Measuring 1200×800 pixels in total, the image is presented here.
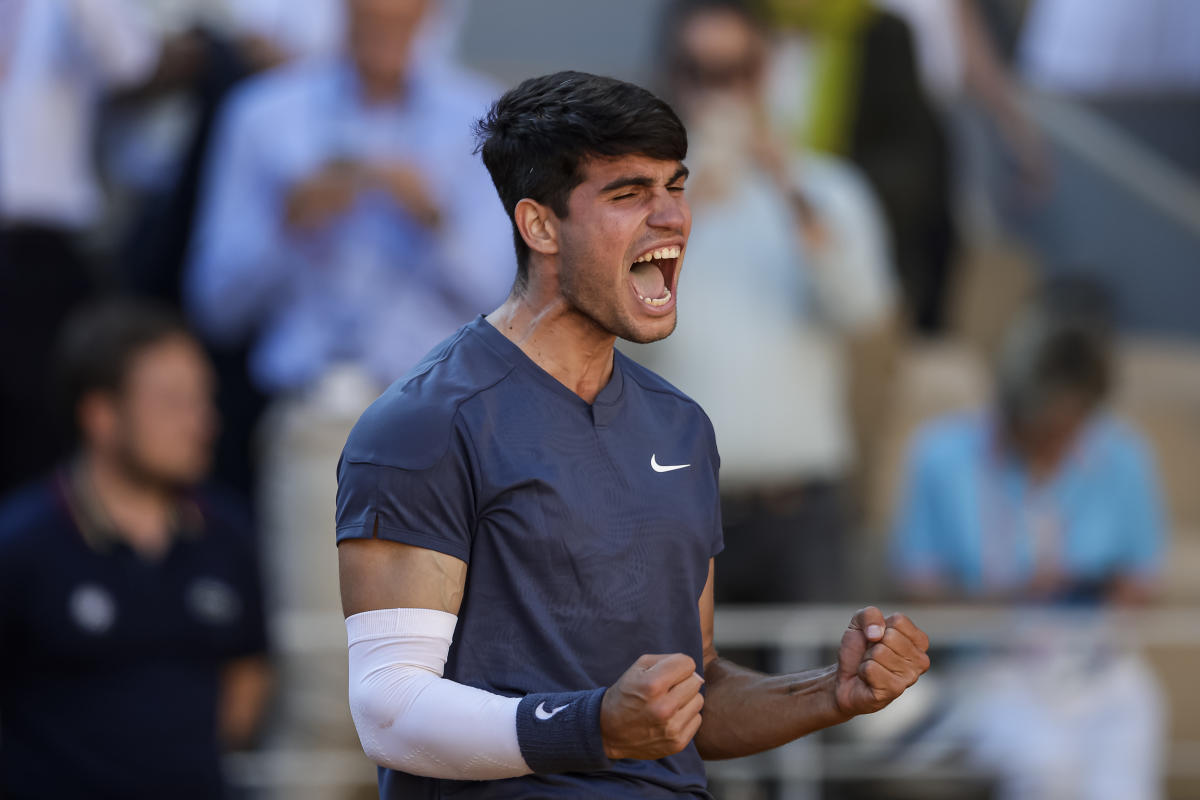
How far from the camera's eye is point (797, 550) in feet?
18.8

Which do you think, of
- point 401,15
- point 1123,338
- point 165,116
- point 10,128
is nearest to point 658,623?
point 401,15

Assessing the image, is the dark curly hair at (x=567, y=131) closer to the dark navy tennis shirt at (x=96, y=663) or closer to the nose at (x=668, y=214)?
the nose at (x=668, y=214)

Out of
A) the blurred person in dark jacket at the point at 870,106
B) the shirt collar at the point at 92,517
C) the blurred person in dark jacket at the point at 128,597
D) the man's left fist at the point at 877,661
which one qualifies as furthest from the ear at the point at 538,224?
the blurred person in dark jacket at the point at 870,106

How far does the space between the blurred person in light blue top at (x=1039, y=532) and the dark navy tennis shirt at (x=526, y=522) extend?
123 inches

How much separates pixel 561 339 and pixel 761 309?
331 cm

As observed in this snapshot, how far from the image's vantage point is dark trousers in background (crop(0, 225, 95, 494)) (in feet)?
19.5

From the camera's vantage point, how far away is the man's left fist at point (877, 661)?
2566 millimetres

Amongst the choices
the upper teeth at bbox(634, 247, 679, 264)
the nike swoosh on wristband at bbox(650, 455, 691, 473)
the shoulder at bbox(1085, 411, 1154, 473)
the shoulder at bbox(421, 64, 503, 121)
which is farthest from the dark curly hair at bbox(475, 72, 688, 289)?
the shoulder at bbox(1085, 411, 1154, 473)

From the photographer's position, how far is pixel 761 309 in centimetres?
590

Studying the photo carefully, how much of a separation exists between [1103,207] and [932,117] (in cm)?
206

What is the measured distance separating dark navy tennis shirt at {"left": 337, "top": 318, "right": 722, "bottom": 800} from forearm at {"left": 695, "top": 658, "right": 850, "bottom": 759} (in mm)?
121

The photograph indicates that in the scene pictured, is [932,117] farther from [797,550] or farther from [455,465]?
[455,465]

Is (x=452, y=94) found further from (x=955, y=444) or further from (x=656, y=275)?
(x=656, y=275)

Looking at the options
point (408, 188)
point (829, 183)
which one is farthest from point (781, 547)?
point (408, 188)
